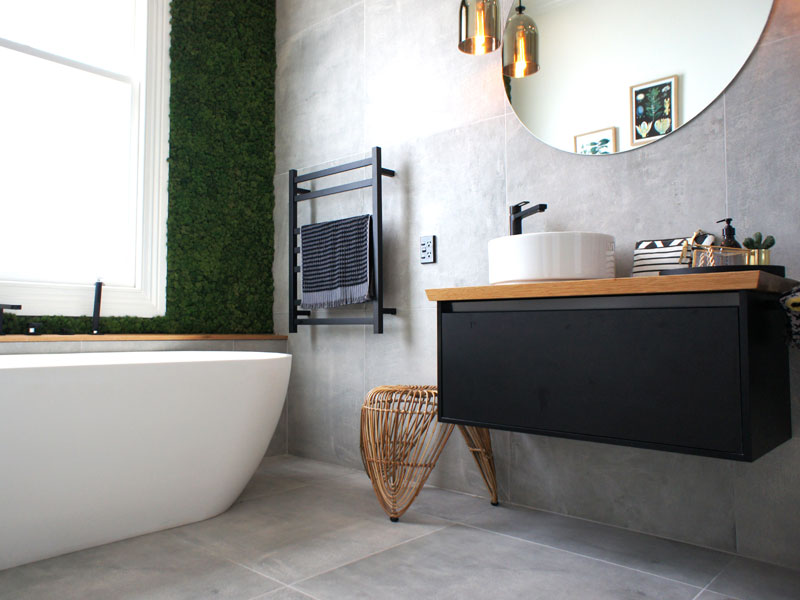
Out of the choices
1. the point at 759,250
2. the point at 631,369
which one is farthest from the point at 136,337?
the point at 759,250

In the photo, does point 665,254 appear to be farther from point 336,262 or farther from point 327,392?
point 327,392

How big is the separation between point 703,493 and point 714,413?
56 centimetres

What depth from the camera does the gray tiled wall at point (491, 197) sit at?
1.67m

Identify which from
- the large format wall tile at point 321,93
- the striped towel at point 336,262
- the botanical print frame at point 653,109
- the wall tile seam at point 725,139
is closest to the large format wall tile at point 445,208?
the striped towel at point 336,262

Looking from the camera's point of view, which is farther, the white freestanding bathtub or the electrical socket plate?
the electrical socket plate

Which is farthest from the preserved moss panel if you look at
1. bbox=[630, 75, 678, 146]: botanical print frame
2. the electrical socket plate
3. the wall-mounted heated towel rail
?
bbox=[630, 75, 678, 146]: botanical print frame

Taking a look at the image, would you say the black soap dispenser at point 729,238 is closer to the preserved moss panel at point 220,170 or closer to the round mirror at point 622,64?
the round mirror at point 622,64

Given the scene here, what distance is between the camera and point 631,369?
4.79 feet

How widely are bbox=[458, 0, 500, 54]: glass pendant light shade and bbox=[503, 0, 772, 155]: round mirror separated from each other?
128 millimetres

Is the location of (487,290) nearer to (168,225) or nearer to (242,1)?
(168,225)

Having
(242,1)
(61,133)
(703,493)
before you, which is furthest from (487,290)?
(242,1)

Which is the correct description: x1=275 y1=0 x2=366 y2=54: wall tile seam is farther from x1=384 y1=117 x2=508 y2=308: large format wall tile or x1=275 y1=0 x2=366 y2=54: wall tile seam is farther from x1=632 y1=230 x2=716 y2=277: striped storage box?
x1=632 y1=230 x2=716 y2=277: striped storage box

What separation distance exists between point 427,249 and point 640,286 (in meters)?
1.16

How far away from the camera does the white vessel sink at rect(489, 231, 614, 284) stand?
5.60 ft
